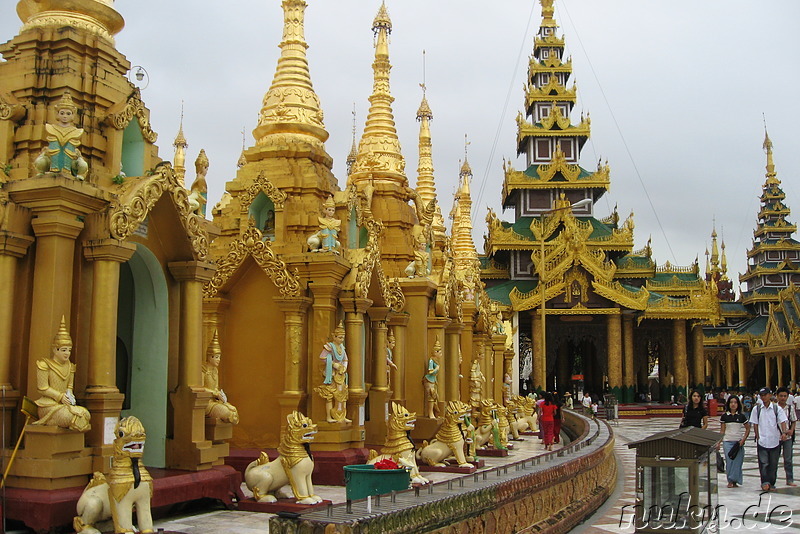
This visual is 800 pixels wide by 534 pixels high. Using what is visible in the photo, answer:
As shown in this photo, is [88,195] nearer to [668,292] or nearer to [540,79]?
[668,292]

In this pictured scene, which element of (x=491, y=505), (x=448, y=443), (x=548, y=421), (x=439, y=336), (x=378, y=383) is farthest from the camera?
(x=548, y=421)

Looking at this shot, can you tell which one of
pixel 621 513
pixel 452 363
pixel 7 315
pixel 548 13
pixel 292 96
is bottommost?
pixel 621 513

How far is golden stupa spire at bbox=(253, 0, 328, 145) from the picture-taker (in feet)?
46.2

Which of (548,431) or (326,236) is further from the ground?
(326,236)

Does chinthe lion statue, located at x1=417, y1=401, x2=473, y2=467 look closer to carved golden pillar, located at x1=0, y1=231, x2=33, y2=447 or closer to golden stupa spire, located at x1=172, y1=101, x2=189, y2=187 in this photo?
carved golden pillar, located at x1=0, y1=231, x2=33, y2=447

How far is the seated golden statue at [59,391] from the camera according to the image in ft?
24.3

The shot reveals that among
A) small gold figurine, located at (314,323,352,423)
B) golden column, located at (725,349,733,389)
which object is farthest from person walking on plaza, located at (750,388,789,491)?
golden column, located at (725,349,733,389)

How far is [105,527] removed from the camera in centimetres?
746

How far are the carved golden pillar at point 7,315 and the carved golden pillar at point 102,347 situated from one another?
638 millimetres

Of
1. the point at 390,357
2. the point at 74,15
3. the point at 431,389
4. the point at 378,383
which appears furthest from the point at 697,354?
the point at 74,15

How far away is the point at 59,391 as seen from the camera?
7.50m

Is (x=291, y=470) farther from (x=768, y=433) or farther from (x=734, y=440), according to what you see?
(x=768, y=433)

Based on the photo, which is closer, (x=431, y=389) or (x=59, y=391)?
(x=59, y=391)

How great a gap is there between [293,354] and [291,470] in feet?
10.2
